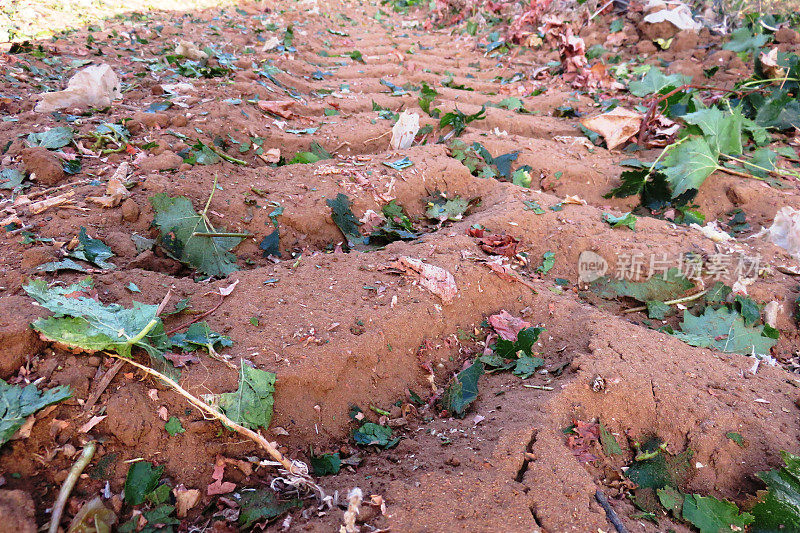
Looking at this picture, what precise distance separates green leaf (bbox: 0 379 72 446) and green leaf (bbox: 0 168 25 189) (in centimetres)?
140

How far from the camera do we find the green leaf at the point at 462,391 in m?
1.61

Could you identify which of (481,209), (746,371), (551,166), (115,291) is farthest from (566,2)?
(115,291)

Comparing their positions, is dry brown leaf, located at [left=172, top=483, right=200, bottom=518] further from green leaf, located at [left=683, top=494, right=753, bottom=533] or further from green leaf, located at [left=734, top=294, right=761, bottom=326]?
green leaf, located at [left=734, top=294, right=761, bottom=326]

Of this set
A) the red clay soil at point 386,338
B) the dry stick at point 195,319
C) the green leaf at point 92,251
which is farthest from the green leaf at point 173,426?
the green leaf at point 92,251

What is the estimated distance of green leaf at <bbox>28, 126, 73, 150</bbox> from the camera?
2.45 meters

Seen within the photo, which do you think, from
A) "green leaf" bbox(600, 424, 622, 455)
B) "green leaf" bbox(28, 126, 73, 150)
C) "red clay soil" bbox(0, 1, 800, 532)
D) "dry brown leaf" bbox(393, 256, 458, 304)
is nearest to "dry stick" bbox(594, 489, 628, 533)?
"red clay soil" bbox(0, 1, 800, 532)

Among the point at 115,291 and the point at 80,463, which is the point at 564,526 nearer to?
the point at 80,463

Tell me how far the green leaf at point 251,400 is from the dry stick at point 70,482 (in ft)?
1.10

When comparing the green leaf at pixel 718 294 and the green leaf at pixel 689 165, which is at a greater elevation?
the green leaf at pixel 689 165

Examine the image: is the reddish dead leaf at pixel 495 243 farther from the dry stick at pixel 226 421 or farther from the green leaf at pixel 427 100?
the green leaf at pixel 427 100

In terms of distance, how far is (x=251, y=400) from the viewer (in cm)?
141

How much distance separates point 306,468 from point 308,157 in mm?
2163

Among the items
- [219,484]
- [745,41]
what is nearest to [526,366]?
[219,484]

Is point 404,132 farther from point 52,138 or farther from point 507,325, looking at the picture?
point 52,138
